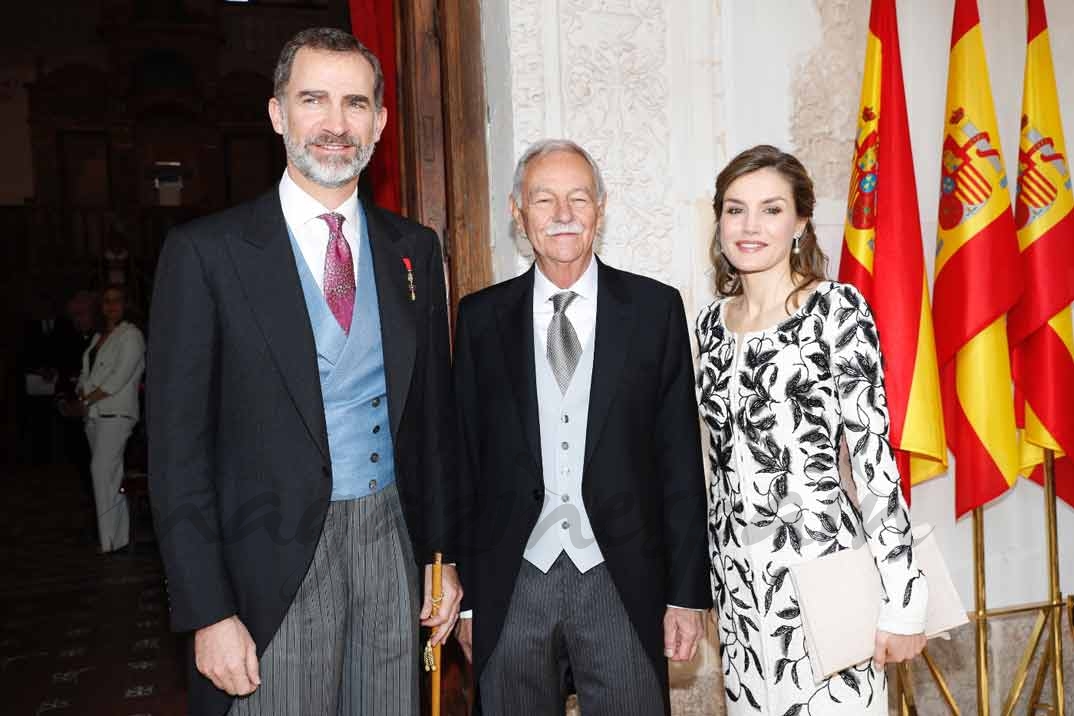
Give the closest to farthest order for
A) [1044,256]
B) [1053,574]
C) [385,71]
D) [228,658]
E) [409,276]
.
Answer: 1. [228,658]
2. [409,276]
3. [1044,256]
4. [1053,574]
5. [385,71]

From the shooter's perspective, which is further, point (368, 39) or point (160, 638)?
point (160, 638)

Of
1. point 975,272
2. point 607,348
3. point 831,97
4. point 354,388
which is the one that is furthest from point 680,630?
point 831,97

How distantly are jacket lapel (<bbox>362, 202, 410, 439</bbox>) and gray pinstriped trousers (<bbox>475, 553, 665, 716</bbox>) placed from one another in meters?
0.49

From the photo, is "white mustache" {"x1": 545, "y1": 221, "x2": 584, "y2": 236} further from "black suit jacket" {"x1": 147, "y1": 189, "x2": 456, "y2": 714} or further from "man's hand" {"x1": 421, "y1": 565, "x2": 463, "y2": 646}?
"man's hand" {"x1": 421, "y1": 565, "x2": 463, "y2": 646}

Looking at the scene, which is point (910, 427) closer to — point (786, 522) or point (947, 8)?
point (786, 522)

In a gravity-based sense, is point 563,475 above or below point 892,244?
below

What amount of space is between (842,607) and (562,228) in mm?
986

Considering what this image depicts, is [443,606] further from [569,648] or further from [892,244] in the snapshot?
[892,244]

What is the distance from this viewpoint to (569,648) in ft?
6.42

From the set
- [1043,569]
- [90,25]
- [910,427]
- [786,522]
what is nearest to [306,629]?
[786,522]

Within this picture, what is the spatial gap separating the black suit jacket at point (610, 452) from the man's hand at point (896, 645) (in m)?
0.38

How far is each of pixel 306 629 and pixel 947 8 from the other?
296 cm

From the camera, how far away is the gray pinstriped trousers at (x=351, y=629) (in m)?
1.72

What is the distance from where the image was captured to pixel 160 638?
4535 mm
